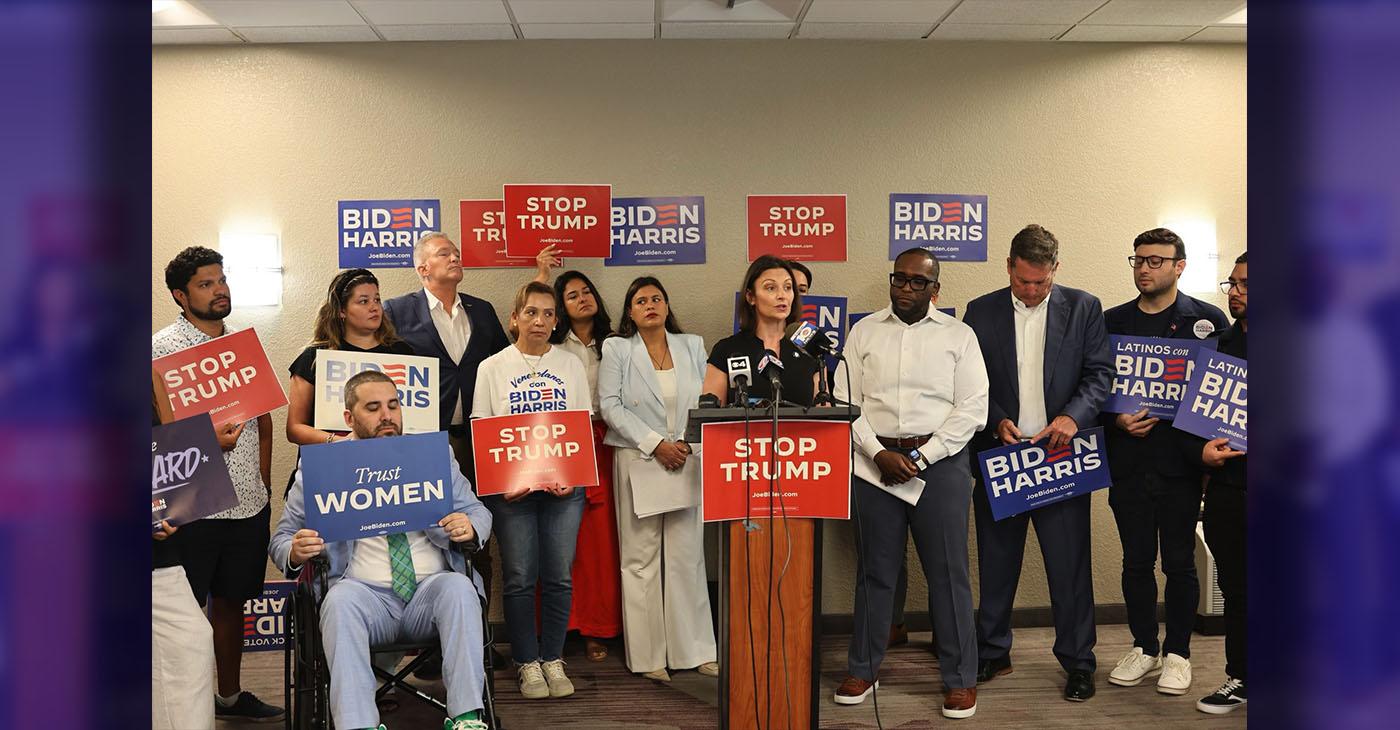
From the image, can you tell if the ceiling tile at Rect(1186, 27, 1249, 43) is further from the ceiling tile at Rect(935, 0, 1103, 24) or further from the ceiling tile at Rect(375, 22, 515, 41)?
the ceiling tile at Rect(375, 22, 515, 41)

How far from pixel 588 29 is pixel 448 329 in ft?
5.74

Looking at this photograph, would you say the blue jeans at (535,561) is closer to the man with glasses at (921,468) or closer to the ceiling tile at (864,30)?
the man with glasses at (921,468)

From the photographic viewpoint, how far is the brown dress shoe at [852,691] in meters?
4.25

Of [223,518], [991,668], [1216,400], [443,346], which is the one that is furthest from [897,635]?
[223,518]

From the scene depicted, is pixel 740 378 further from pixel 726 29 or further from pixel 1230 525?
pixel 726 29

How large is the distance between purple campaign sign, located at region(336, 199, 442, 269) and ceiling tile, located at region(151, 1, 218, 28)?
1.09 metres

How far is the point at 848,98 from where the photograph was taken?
5.59 m

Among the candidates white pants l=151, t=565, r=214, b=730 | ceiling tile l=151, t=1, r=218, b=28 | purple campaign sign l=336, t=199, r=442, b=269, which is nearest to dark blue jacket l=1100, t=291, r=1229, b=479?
purple campaign sign l=336, t=199, r=442, b=269

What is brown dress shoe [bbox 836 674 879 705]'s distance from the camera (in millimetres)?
4250

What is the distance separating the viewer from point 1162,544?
442cm

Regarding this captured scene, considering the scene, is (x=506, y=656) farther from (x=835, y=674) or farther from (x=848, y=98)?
(x=848, y=98)

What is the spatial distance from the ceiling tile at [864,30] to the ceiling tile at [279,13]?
7.58 ft

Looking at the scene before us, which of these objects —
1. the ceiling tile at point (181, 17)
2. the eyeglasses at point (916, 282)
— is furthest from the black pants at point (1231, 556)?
the ceiling tile at point (181, 17)
